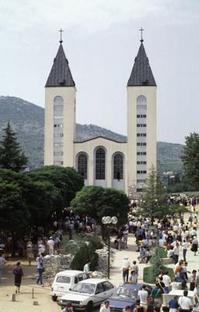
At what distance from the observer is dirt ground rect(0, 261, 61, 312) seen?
2203cm

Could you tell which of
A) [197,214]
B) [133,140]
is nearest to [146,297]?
[197,214]

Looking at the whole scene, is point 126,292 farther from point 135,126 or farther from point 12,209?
point 135,126

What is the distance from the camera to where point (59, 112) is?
104375mm

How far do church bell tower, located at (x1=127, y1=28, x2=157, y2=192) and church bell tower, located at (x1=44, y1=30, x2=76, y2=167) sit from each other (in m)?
9.43

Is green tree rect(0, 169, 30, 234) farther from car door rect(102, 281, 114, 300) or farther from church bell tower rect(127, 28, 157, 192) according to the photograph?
church bell tower rect(127, 28, 157, 192)

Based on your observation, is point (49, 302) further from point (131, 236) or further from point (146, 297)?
point (131, 236)

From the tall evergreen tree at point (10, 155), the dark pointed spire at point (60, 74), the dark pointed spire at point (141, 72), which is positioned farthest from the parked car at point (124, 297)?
the dark pointed spire at point (60, 74)

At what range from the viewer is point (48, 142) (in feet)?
340

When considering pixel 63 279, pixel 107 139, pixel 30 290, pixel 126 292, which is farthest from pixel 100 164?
pixel 126 292

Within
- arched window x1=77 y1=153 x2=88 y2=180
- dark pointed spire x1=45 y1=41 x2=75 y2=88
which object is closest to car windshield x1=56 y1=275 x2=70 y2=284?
arched window x1=77 y1=153 x2=88 y2=180

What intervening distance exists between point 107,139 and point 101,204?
58.9 metres

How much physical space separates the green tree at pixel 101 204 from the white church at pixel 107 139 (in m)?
55.9

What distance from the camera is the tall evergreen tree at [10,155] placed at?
65.2 meters

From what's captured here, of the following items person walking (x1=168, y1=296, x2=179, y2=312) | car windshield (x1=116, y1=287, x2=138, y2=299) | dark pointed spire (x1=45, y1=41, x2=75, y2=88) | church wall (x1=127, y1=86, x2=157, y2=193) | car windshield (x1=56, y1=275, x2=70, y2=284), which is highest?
dark pointed spire (x1=45, y1=41, x2=75, y2=88)
